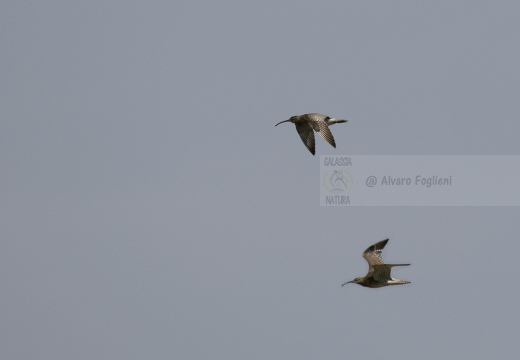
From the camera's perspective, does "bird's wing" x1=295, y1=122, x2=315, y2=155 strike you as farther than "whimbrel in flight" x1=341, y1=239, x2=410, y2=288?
Yes

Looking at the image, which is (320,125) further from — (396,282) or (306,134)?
(396,282)

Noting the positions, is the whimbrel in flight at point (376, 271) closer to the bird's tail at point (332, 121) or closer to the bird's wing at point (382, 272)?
the bird's wing at point (382, 272)

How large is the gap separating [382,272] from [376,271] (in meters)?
0.25

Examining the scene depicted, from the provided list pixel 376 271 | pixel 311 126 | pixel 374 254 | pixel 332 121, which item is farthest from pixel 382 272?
pixel 311 126

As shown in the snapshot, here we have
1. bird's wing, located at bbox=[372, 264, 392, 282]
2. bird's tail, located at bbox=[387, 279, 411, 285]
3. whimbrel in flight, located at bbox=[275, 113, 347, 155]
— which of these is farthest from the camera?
bird's wing, located at bbox=[372, 264, 392, 282]

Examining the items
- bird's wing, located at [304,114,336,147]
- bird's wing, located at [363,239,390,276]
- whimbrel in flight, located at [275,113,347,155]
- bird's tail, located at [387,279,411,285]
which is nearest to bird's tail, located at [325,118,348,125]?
whimbrel in flight, located at [275,113,347,155]

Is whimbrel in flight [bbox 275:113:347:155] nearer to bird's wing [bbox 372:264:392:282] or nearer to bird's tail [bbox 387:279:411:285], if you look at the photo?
bird's wing [bbox 372:264:392:282]

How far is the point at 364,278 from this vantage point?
4872cm

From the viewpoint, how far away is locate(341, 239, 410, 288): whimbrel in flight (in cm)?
4819

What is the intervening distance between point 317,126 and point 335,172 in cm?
1521

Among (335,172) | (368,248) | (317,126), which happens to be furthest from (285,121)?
(335,172)

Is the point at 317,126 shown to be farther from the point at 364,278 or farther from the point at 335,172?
the point at 335,172

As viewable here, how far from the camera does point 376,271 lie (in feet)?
158

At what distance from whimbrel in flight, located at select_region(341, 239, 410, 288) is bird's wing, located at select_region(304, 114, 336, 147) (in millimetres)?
5265
